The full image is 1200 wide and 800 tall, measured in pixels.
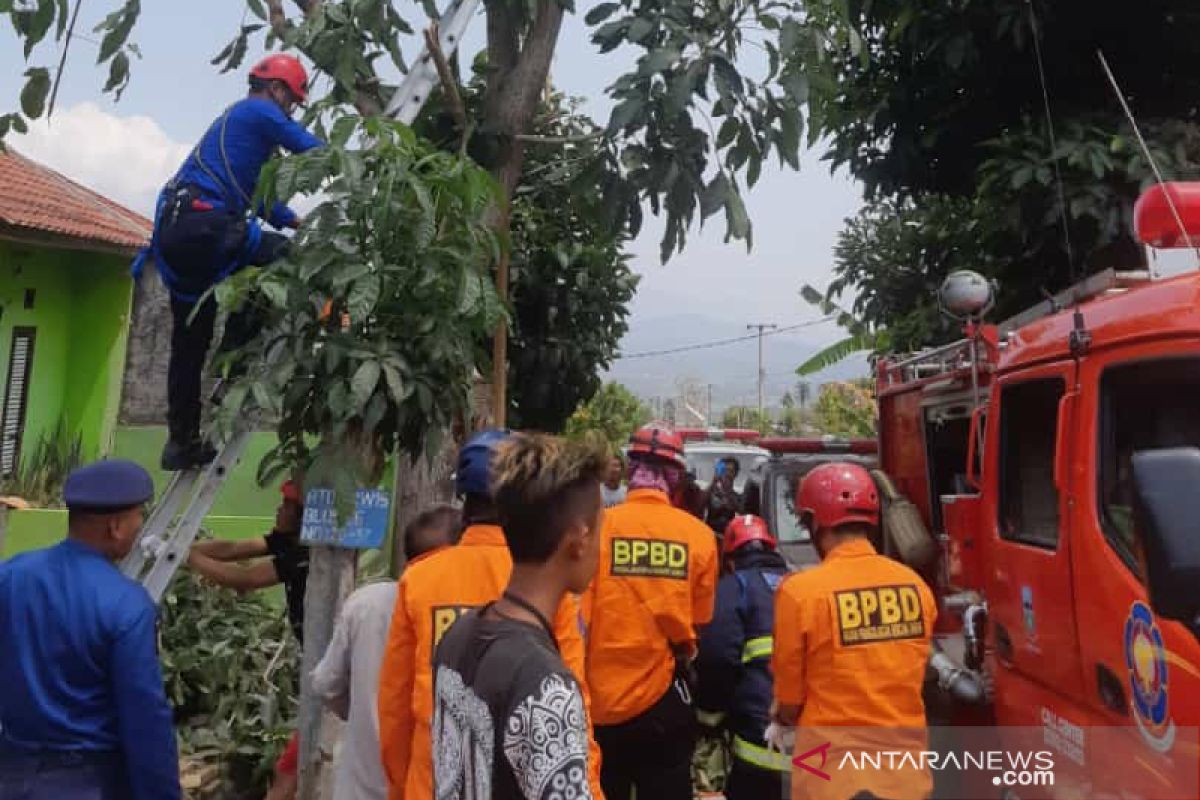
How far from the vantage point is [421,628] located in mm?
2492

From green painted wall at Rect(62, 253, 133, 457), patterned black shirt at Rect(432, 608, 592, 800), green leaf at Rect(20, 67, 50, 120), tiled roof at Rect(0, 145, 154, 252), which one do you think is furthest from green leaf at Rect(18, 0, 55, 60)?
green painted wall at Rect(62, 253, 133, 457)

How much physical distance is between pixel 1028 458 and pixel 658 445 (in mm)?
1366

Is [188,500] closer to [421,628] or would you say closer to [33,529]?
[421,628]

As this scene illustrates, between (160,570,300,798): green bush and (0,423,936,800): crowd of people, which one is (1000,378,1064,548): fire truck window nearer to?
(0,423,936,800): crowd of people

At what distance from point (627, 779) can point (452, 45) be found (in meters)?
3.03

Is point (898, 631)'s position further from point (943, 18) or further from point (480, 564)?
point (943, 18)

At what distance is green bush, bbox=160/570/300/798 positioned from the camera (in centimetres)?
477

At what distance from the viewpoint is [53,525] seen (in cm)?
678

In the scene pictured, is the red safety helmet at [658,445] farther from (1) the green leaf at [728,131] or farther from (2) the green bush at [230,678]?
(2) the green bush at [230,678]

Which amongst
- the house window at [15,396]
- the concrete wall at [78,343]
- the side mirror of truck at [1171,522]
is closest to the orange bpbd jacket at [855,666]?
the side mirror of truck at [1171,522]

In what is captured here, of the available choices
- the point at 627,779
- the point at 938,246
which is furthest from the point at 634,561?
the point at 938,246

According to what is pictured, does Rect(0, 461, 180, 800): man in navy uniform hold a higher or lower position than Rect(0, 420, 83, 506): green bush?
lower

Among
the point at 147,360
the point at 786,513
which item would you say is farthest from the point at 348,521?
the point at 147,360

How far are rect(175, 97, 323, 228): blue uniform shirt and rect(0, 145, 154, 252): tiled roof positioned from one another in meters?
5.99
